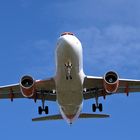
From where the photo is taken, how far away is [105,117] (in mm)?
35188

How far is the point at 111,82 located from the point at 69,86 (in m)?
3.32

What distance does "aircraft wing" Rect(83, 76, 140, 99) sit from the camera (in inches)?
1318

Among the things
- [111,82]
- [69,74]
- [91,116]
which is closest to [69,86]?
[69,74]

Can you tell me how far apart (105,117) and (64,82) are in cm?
605

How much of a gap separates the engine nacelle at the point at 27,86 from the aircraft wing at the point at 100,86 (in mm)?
3867

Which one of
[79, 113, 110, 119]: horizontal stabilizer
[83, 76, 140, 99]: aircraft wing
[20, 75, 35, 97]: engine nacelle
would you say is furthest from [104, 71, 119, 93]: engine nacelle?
[20, 75, 35, 97]: engine nacelle

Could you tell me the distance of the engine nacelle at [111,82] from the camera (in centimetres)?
3225

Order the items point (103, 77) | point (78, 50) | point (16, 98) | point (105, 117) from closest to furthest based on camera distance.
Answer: point (78, 50) → point (103, 77) → point (105, 117) → point (16, 98)

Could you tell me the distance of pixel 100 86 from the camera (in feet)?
113

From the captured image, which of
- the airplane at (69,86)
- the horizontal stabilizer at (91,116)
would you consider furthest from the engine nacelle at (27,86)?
the horizontal stabilizer at (91,116)

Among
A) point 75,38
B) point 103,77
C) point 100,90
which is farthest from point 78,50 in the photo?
point 100,90

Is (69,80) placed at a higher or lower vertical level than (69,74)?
lower

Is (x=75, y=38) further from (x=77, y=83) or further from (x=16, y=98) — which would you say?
(x=16, y=98)

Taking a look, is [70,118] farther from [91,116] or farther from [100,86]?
[100,86]
